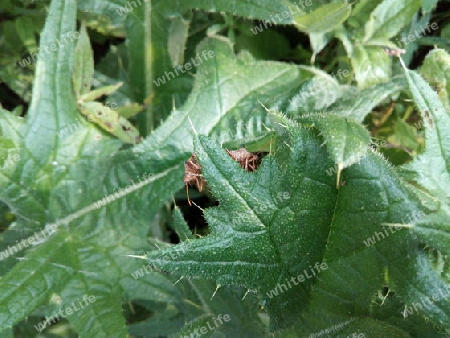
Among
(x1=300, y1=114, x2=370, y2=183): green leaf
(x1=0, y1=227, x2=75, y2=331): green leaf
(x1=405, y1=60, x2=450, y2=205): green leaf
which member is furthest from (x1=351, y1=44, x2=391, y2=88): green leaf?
(x1=0, y1=227, x2=75, y2=331): green leaf

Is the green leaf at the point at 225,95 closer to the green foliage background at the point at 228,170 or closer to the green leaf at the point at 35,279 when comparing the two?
the green foliage background at the point at 228,170

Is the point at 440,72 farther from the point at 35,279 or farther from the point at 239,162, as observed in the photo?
the point at 35,279

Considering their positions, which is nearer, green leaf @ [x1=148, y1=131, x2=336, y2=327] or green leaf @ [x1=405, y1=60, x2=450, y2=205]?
green leaf @ [x1=148, y1=131, x2=336, y2=327]

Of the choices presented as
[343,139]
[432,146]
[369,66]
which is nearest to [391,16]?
[369,66]

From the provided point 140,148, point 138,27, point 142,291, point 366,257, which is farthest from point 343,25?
point 142,291

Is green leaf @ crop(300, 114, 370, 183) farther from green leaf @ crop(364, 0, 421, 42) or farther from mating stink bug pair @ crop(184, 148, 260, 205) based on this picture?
green leaf @ crop(364, 0, 421, 42)

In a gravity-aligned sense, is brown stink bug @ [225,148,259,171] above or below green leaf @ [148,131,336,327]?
above
